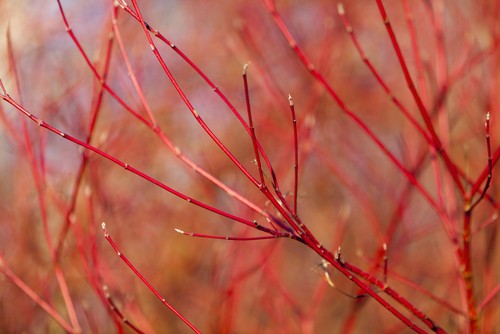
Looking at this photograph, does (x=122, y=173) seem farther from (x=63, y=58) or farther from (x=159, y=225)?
(x=63, y=58)

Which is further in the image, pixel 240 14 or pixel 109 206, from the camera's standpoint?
pixel 240 14

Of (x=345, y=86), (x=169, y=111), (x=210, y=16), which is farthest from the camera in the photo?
(x=210, y=16)

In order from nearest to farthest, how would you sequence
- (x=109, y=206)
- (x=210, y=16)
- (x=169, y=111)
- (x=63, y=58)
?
(x=109, y=206) < (x=63, y=58) < (x=169, y=111) < (x=210, y=16)

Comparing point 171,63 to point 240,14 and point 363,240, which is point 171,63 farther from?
point 363,240

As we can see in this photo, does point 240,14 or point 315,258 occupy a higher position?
point 240,14

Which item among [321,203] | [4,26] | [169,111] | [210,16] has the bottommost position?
[4,26]

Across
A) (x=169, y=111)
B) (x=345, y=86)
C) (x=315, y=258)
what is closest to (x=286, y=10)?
(x=345, y=86)
